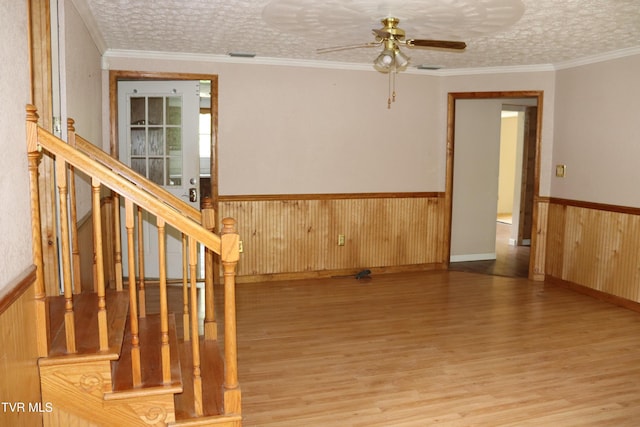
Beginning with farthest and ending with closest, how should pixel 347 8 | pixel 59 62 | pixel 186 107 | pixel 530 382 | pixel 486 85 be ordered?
pixel 486 85, pixel 186 107, pixel 347 8, pixel 530 382, pixel 59 62

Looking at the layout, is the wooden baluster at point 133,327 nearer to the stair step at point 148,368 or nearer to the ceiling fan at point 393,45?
the stair step at point 148,368

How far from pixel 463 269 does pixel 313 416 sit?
404 centimetres

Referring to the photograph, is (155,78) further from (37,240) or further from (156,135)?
(37,240)

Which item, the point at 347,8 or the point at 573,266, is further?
the point at 573,266

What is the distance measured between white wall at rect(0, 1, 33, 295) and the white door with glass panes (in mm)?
3107

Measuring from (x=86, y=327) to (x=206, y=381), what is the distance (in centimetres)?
63

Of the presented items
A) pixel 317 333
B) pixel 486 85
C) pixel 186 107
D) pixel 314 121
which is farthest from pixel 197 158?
pixel 486 85

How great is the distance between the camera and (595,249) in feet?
17.4

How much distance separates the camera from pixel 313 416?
283 cm

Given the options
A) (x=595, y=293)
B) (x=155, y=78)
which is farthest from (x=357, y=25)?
(x=595, y=293)

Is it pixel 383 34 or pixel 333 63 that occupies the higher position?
pixel 333 63

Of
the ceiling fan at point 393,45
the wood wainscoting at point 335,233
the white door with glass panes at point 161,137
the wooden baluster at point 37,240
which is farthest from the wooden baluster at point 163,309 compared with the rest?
the wood wainscoting at point 335,233

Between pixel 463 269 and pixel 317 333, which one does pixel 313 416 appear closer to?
pixel 317 333

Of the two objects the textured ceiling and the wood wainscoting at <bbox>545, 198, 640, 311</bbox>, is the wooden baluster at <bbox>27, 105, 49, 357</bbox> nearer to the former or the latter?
the textured ceiling
